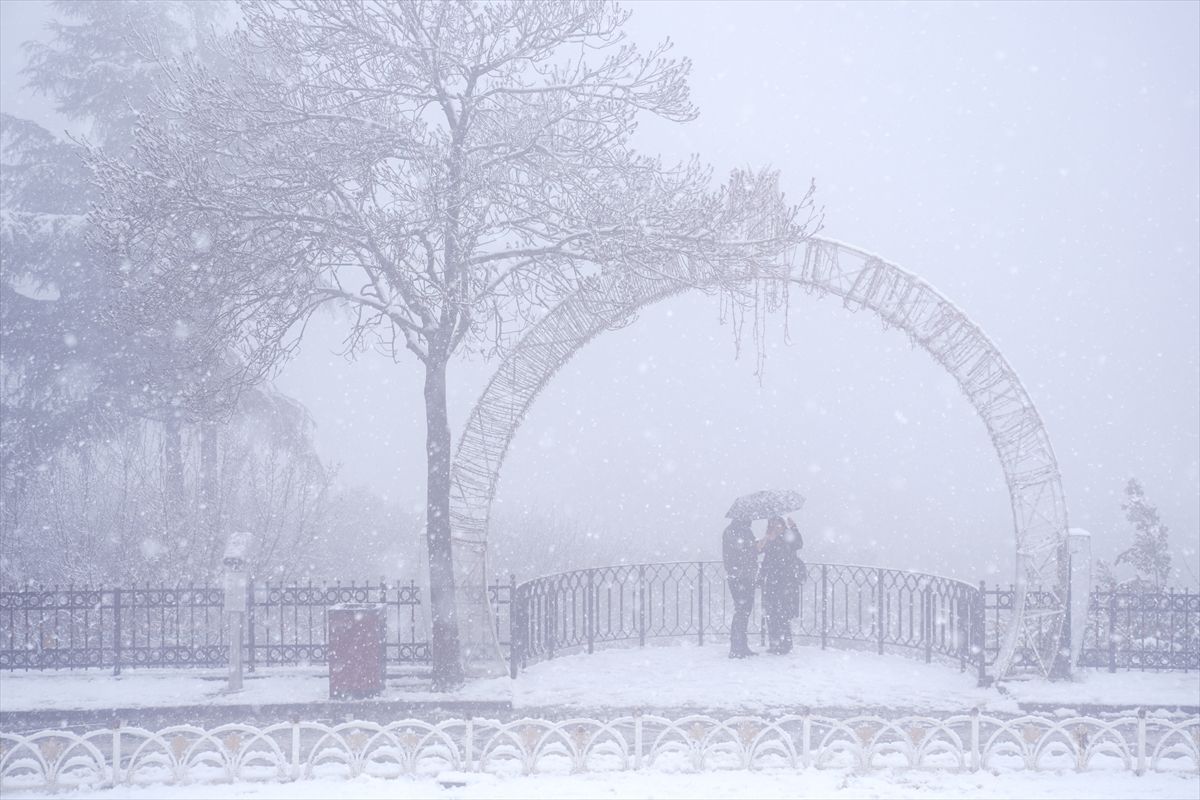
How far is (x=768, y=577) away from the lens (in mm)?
13570

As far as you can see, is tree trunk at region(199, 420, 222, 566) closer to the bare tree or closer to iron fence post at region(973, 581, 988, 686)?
the bare tree

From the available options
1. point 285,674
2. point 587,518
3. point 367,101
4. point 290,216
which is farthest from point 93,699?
point 587,518

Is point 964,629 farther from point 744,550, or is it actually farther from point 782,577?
point 744,550

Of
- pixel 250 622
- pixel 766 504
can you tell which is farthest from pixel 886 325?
pixel 250 622

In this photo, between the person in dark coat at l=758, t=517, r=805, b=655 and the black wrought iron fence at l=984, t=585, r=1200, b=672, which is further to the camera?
the person in dark coat at l=758, t=517, r=805, b=655

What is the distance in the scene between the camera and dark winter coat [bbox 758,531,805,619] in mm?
13500

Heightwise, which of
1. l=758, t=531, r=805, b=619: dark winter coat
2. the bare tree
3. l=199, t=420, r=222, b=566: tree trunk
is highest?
the bare tree

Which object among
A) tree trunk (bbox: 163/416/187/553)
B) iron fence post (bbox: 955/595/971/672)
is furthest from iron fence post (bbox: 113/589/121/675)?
iron fence post (bbox: 955/595/971/672)

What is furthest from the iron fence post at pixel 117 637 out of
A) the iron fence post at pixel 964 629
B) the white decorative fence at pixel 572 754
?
the iron fence post at pixel 964 629

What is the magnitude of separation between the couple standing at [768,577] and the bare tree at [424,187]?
422cm

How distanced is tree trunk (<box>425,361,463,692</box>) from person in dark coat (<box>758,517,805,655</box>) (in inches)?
190

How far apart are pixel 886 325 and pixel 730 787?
6.60 metres

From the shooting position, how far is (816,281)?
462 inches

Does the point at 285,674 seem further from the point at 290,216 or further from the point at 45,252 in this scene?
the point at 45,252
